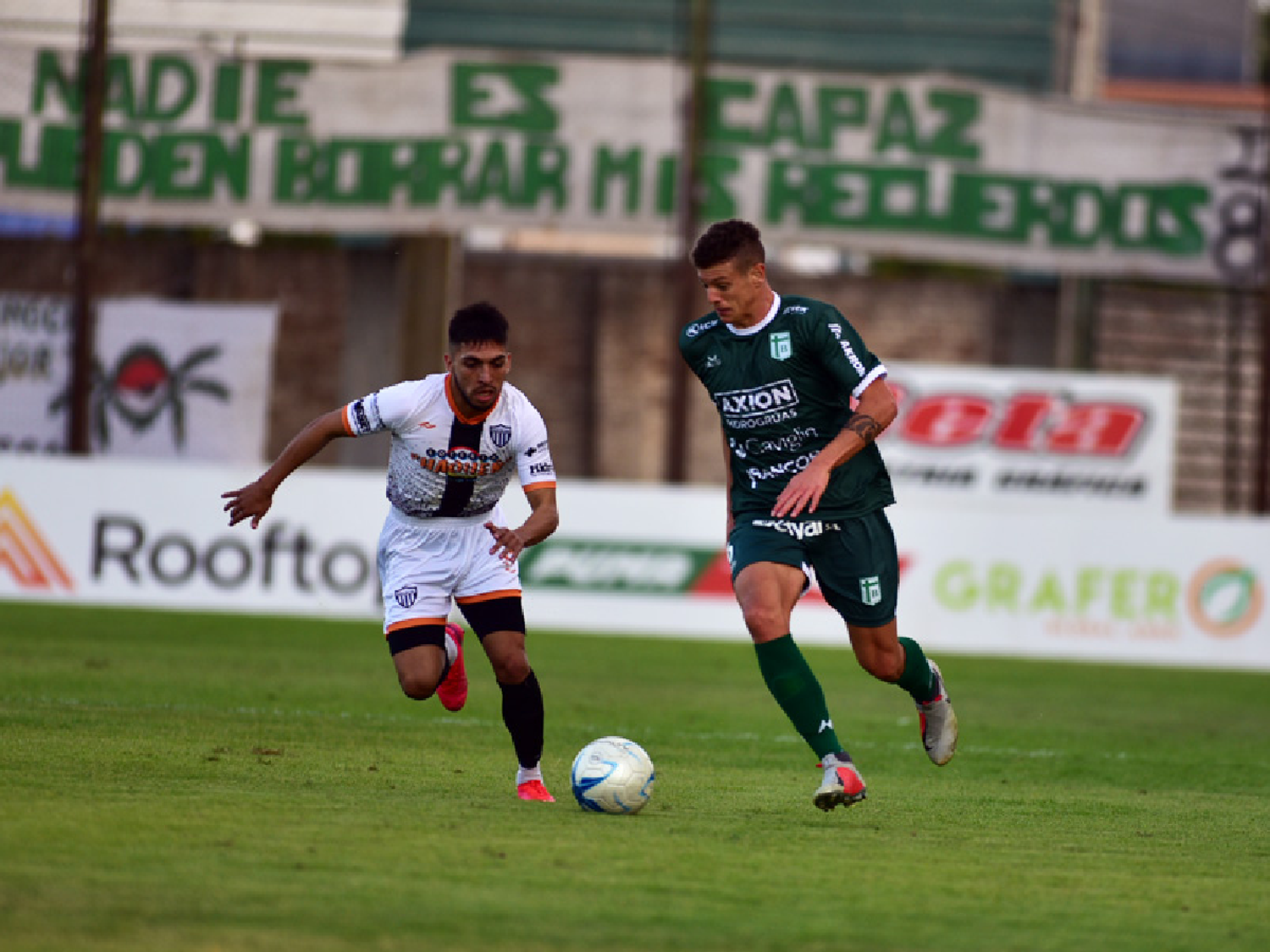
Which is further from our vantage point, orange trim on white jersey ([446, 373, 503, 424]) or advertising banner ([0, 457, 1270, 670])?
advertising banner ([0, 457, 1270, 670])

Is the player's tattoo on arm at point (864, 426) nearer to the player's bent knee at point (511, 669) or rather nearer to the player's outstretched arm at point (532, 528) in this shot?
the player's outstretched arm at point (532, 528)

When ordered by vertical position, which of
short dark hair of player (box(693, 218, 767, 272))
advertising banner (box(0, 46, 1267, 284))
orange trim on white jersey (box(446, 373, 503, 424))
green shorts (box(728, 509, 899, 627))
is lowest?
green shorts (box(728, 509, 899, 627))

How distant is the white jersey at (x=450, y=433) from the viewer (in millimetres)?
7891

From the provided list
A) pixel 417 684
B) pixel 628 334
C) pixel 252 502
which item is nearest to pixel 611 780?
pixel 417 684

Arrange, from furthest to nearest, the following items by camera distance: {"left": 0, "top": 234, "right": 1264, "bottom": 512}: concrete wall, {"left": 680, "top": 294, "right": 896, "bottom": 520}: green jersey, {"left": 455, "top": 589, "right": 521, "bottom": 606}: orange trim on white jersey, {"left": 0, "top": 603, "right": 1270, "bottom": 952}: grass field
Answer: {"left": 0, "top": 234, "right": 1264, "bottom": 512}: concrete wall, {"left": 455, "top": 589, "right": 521, "bottom": 606}: orange trim on white jersey, {"left": 680, "top": 294, "right": 896, "bottom": 520}: green jersey, {"left": 0, "top": 603, "right": 1270, "bottom": 952}: grass field

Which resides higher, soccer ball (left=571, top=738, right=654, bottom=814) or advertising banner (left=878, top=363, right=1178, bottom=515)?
advertising banner (left=878, top=363, right=1178, bottom=515)

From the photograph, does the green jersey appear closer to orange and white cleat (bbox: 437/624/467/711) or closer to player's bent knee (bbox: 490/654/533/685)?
player's bent knee (bbox: 490/654/533/685)

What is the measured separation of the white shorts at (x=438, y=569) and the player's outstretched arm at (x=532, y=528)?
0.13m

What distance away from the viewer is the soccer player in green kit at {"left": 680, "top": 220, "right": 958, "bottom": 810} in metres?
7.55

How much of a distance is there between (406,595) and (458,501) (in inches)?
17.5

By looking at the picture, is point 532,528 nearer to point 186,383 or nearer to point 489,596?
point 489,596

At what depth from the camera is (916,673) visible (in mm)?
8258

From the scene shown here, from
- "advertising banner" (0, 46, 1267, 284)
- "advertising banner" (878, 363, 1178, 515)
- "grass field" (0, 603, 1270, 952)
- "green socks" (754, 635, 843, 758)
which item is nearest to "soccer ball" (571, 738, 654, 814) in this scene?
"grass field" (0, 603, 1270, 952)

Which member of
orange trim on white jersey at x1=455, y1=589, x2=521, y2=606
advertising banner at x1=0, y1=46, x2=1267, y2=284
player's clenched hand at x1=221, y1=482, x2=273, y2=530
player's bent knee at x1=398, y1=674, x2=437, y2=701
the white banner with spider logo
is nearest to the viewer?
player's clenched hand at x1=221, y1=482, x2=273, y2=530
